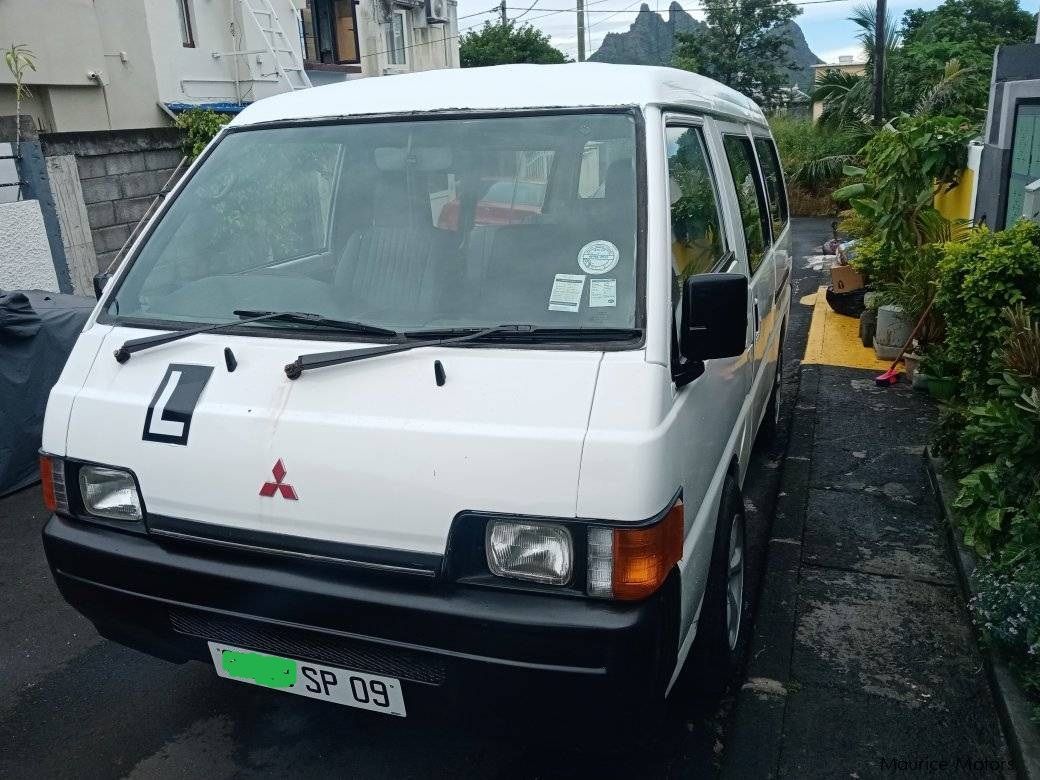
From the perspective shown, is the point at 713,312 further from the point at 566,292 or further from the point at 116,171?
the point at 116,171

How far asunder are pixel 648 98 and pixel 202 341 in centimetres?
162

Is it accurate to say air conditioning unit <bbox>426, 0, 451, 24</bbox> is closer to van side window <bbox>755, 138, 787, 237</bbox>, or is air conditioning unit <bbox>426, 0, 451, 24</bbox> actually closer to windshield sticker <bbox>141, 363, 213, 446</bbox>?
van side window <bbox>755, 138, 787, 237</bbox>

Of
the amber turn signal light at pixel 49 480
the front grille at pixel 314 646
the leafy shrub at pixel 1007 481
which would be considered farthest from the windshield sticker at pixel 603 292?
the leafy shrub at pixel 1007 481

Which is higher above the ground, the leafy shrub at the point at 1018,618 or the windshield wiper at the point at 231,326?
the windshield wiper at the point at 231,326

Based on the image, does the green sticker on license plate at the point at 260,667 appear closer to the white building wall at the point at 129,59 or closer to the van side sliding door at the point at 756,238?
the van side sliding door at the point at 756,238

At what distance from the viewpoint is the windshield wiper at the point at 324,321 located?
8.54ft

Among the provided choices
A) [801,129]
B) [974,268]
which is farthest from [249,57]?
[974,268]

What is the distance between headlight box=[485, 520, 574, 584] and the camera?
2.21m

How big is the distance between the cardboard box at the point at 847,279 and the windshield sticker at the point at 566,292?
7.53 meters

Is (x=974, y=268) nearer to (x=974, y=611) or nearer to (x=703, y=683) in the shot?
(x=974, y=611)

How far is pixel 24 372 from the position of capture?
5.43m

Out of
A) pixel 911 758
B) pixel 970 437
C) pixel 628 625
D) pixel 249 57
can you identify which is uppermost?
pixel 249 57

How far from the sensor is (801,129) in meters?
21.6

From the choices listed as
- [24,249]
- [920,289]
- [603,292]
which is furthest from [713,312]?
[24,249]
